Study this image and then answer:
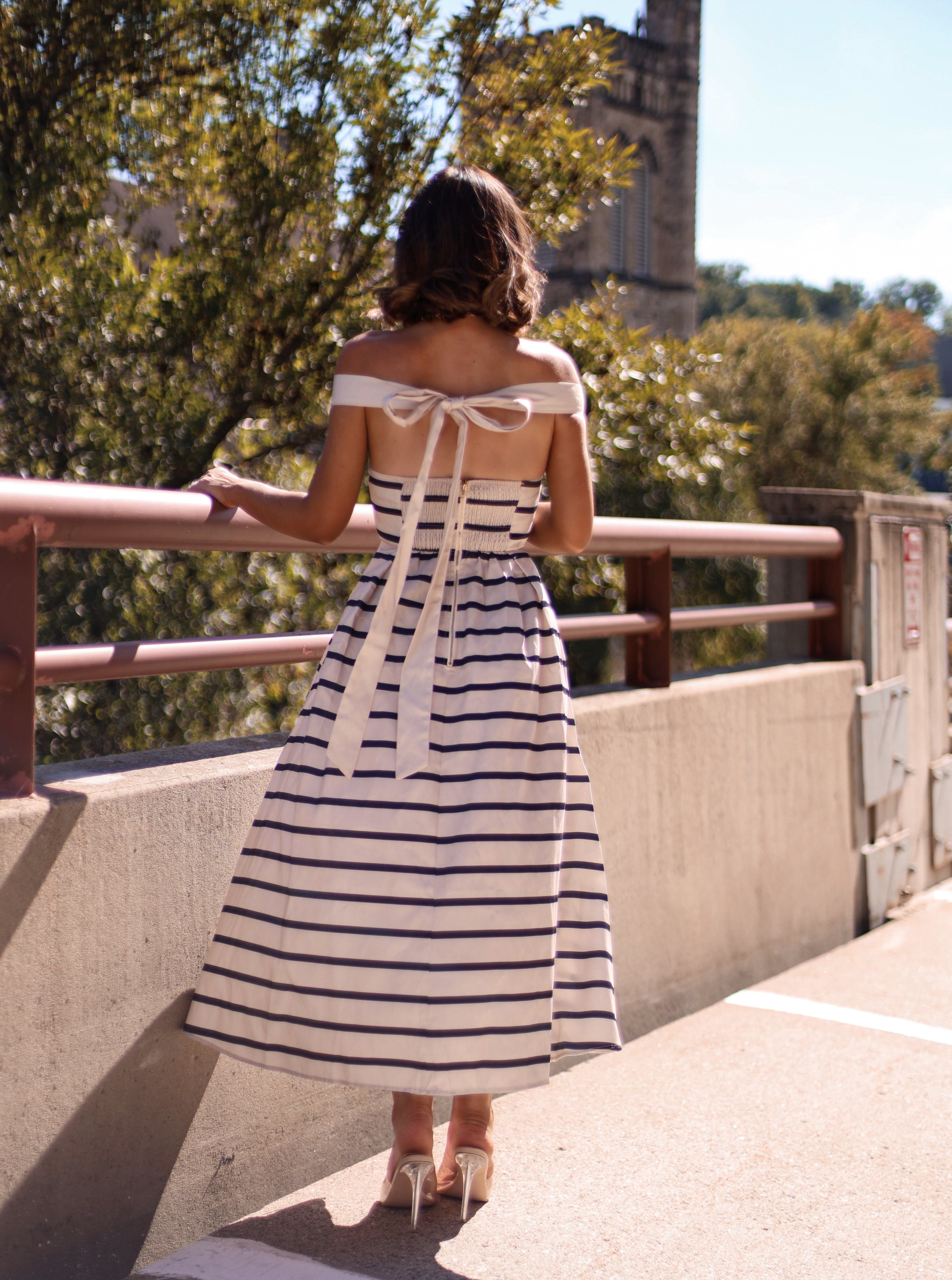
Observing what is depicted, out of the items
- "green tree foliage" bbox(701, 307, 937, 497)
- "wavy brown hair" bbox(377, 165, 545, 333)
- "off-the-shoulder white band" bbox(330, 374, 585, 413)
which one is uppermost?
"green tree foliage" bbox(701, 307, 937, 497)

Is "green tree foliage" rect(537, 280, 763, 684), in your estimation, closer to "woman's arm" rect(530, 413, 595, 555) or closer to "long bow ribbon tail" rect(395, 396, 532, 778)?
"woman's arm" rect(530, 413, 595, 555)

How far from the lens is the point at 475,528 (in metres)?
2.49

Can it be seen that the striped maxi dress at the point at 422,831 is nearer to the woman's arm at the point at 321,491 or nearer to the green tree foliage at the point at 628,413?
the woman's arm at the point at 321,491

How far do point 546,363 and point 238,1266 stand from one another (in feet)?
5.85

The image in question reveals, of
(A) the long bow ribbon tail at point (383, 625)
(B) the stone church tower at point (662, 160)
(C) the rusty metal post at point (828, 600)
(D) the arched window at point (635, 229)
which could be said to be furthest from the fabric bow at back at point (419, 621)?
(D) the arched window at point (635, 229)

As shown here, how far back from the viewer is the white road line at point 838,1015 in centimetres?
405

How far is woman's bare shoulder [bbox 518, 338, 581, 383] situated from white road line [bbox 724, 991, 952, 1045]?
8.30 ft

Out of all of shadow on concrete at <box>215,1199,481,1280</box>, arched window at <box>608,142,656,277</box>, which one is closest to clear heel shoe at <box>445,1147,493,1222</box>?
shadow on concrete at <box>215,1199,481,1280</box>

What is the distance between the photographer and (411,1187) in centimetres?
263

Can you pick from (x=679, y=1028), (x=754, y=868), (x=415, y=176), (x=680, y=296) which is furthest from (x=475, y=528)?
(x=680, y=296)

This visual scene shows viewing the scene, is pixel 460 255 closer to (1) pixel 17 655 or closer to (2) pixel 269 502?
(2) pixel 269 502

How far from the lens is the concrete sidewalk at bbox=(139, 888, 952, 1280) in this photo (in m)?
2.52

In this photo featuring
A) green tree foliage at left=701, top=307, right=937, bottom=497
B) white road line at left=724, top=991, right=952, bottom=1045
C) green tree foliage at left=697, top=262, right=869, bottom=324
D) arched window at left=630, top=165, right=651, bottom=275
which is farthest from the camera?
green tree foliage at left=697, top=262, right=869, bottom=324

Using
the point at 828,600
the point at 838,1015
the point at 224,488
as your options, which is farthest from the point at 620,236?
the point at 224,488
